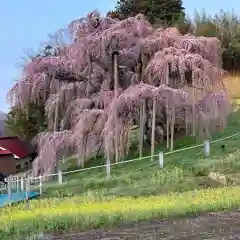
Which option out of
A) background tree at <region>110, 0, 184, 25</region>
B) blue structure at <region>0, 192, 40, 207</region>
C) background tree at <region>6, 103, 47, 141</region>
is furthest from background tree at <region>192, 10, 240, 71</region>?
blue structure at <region>0, 192, 40, 207</region>

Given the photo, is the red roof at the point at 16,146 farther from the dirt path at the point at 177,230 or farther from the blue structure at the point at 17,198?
the dirt path at the point at 177,230

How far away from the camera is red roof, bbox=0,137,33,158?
37.0 meters

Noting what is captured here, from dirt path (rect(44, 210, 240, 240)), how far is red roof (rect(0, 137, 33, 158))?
91.5ft

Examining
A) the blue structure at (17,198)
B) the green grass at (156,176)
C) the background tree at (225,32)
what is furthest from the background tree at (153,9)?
the blue structure at (17,198)

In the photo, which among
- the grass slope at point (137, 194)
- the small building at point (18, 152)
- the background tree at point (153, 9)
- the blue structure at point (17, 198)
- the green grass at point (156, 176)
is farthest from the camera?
the background tree at point (153, 9)

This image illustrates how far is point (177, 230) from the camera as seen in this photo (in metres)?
8.82

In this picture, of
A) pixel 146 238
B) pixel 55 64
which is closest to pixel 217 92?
pixel 55 64

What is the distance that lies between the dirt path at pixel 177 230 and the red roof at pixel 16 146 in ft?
91.5

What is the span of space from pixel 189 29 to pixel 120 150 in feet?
75.9

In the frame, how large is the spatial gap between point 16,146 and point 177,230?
3034 centimetres

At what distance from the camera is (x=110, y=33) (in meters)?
25.3

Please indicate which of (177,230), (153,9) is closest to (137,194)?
(177,230)

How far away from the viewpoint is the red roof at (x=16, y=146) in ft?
121

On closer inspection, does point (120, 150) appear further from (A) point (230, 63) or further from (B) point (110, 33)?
(A) point (230, 63)
